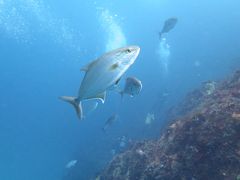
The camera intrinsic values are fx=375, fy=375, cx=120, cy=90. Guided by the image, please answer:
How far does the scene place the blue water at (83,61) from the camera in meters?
27.7

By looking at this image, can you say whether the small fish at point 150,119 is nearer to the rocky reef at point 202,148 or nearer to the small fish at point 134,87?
the rocky reef at point 202,148

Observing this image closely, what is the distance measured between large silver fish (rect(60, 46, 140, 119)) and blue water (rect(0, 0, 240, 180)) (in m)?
13.7

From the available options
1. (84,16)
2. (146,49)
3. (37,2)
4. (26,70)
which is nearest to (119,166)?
(146,49)

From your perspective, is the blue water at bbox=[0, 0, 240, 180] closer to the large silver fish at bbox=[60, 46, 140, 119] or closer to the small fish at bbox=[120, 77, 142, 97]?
the small fish at bbox=[120, 77, 142, 97]

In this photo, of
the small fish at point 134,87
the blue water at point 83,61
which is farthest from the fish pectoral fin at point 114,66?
the blue water at point 83,61

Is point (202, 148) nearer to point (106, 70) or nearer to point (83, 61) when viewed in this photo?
point (106, 70)

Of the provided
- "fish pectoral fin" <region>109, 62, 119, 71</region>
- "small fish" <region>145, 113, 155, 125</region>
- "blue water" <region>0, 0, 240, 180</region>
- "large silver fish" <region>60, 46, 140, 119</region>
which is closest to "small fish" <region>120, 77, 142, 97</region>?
"large silver fish" <region>60, 46, 140, 119</region>

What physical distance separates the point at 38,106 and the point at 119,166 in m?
57.5

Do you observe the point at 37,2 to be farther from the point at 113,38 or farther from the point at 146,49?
the point at 146,49

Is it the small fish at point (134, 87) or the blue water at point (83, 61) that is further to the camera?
the blue water at point (83, 61)

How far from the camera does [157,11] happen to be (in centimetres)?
4759

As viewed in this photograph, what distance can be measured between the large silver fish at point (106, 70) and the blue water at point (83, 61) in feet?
45.0

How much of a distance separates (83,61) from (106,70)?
66007 millimetres

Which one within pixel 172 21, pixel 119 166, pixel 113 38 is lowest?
pixel 113 38
